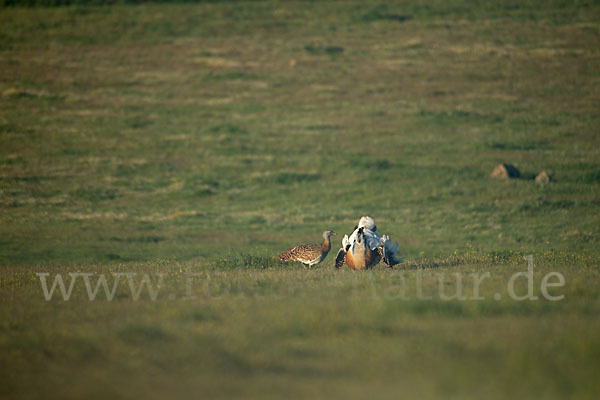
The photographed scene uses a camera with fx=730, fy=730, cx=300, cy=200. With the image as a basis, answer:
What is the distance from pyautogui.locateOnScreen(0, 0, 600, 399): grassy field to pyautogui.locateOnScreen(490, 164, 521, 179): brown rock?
61 cm

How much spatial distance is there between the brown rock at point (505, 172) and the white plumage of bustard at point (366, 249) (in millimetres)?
22770

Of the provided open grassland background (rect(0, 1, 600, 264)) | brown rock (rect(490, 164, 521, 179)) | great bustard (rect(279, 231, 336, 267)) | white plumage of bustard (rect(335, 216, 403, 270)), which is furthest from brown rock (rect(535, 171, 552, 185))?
great bustard (rect(279, 231, 336, 267))

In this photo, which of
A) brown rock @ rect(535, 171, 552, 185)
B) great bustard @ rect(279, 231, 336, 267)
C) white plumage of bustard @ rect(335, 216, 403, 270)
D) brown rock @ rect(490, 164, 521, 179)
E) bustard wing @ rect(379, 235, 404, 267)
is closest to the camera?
bustard wing @ rect(379, 235, 404, 267)

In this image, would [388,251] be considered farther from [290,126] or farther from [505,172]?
[290,126]

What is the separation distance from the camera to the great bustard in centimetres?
1628

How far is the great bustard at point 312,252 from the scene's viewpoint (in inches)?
641

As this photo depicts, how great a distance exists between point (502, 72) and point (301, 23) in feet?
69.8

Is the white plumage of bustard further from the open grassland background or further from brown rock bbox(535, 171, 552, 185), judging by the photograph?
brown rock bbox(535, 171, 552, 185)

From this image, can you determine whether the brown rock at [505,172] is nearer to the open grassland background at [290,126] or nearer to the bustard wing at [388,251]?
the open grassland background at [290,126]

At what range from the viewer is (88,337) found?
9938 millimetres

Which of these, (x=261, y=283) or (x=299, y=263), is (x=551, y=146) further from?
(x=261, y=283)

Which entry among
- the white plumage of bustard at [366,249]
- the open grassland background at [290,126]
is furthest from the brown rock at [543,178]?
the white plumage of bustard at [366,249]

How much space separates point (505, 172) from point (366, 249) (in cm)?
2344

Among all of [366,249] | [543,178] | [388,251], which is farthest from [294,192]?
[388,251]
